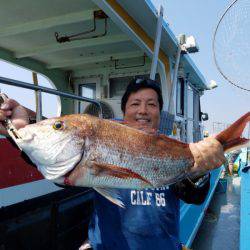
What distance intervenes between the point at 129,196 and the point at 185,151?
0.57 m

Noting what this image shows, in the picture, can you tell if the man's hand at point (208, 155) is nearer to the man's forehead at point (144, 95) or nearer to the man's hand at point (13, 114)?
the man's forehead at point (144, 95)

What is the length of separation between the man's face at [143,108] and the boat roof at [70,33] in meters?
1.59

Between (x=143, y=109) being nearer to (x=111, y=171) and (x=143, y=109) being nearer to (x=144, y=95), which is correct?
(x=144, y=95)

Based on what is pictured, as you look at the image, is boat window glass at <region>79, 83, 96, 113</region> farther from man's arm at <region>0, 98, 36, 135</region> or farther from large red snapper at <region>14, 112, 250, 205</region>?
large red snapper at <region>14, 112, 250, 205</region>

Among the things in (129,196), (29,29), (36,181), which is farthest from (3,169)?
(29,29)

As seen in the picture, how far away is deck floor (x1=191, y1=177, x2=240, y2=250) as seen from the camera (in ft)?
22.8

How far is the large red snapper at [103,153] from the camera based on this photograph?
5.39 feet

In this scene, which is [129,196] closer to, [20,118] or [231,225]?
[20,118]

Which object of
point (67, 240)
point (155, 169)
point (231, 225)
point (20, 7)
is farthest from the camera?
point (231, 225)

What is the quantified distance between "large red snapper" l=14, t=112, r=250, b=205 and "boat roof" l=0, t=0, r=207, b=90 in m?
2.29

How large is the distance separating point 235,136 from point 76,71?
5987mm

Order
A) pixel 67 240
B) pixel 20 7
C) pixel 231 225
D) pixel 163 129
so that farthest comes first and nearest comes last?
pixel 231 225 → pixel 163 129 → pixel 20 7 → pixel 67 240

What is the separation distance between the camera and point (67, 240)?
292 centimetres

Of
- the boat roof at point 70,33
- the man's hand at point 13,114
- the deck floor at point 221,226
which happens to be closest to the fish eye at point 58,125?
the man's hand at point 13,114
